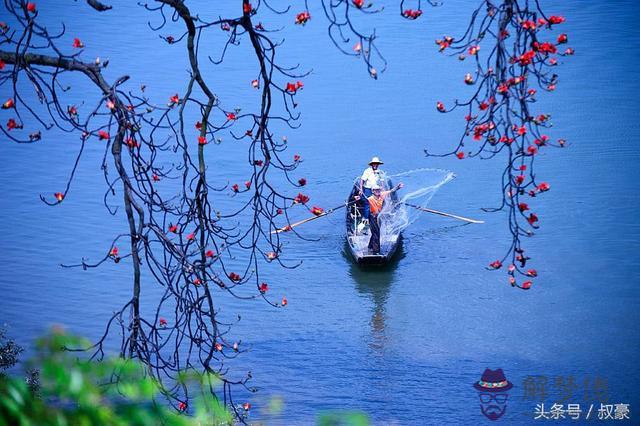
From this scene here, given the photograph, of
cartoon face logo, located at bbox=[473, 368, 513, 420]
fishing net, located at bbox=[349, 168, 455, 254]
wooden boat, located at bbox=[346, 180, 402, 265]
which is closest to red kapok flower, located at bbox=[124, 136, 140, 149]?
cartoon face logo, located at bbox=[473, 368, 513, 420]

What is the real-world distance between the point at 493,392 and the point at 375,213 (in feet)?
8.96

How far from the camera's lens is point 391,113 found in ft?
46.8

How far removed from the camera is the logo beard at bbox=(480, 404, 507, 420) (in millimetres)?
7590

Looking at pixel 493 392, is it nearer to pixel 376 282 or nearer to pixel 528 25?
pixel 376 282

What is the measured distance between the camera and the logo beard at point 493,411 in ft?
24.9

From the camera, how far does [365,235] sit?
10617mm

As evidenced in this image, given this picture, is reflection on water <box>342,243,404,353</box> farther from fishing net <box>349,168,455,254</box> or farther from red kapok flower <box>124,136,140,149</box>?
red kapok flower <box>124,136,140,149</box>

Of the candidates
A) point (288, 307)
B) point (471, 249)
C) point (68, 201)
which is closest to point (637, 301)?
point (471, 249)

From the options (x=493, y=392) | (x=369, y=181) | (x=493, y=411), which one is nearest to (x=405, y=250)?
(x=369, y=181)

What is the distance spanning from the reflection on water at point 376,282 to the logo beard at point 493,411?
166 cm

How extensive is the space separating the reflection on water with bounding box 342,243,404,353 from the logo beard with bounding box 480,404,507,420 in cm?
166

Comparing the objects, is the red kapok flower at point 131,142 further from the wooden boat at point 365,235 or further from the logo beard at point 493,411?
the wooden boat at point 365,235

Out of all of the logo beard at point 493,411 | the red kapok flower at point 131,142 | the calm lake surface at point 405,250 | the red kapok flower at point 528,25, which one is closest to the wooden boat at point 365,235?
the calm lake surface at point 405,250

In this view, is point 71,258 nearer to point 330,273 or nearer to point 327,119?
point 330,273
